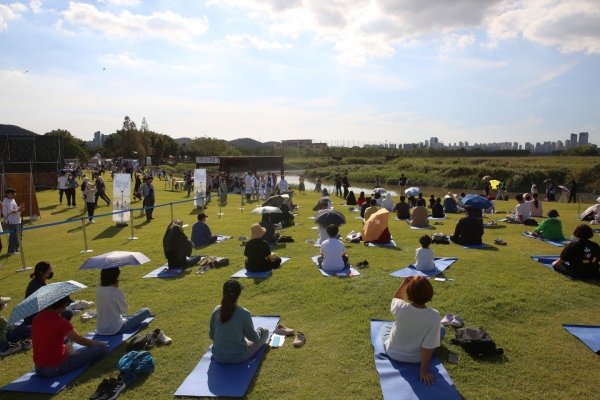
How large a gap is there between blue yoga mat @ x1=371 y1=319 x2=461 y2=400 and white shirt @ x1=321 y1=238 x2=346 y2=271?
3650 mm

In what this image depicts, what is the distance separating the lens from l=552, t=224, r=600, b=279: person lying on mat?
25.5 ft

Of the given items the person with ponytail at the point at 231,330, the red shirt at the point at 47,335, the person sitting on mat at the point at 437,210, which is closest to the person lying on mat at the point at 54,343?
the red shirt at the point at 47,335

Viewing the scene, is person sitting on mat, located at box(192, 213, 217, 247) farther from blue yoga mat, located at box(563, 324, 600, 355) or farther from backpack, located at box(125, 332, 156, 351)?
blue yoga mat, located at box(563, 324, 600, 355)

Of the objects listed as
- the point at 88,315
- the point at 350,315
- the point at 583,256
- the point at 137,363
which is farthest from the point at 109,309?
the point at 583,256

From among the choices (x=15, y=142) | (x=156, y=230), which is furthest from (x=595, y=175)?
(x=15, y=142)

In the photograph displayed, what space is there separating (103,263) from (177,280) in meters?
2.28

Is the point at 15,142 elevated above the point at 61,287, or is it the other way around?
the point at 15,142

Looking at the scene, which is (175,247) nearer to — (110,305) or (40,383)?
(110,305)

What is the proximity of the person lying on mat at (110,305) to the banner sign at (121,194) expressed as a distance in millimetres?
10504

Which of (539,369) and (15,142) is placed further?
(15,142)

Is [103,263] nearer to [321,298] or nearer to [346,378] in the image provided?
[321,298]

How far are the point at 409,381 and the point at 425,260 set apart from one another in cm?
438

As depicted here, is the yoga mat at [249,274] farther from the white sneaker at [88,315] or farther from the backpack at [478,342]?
the backpack at [478,342]

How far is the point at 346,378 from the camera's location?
15.6 ft
